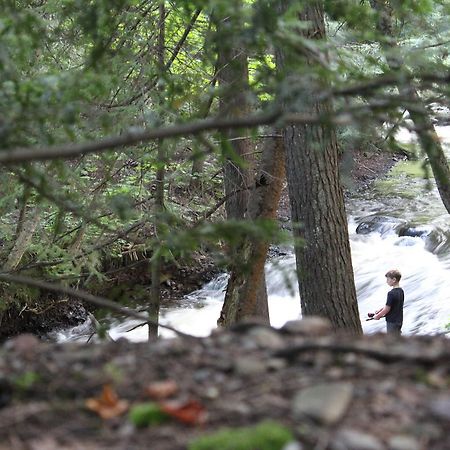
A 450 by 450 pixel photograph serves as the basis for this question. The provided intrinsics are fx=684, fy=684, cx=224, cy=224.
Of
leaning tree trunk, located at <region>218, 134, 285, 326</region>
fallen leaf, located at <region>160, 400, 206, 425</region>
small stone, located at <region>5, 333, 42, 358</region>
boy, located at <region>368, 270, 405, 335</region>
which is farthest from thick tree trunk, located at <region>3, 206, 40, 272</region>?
fallen leaf, located at <region>160, 400, 206, 425</region>

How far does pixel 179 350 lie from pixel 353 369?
0.75 meters

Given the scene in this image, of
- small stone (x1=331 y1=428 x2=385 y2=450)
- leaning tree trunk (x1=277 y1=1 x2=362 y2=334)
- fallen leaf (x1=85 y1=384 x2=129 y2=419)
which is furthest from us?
leaning tree trunk (x1=277 y1=1 x2=362 y2=334)

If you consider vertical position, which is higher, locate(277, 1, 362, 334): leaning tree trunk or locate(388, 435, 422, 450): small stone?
locate(277, 1, 362, 334): leaning tree trunk

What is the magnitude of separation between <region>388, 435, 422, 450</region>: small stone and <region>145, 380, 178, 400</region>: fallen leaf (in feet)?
2.73

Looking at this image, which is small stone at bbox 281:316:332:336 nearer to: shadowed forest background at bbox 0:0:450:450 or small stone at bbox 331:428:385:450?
shadowed forest background at bbox 0:0:450:450

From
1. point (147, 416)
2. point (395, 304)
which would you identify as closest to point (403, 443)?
point (147, 416)

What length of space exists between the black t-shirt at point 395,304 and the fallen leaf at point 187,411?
7.60 metres

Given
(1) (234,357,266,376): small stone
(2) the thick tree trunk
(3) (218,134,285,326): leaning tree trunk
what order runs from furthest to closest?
(2) the thick tree trunk < (3) (218,134,285,326): leaning tree trunk < (1) (234,357,266,376): small stone

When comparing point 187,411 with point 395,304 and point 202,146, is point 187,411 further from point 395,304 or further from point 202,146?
point 395,304

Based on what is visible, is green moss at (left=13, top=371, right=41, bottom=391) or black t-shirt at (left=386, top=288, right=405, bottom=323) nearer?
green moss at (left=13, top=371, right=41, bottom=391)

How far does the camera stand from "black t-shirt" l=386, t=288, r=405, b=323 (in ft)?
31.7

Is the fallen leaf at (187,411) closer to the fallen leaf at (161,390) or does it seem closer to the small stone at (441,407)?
the fallen leaf at (161,390)

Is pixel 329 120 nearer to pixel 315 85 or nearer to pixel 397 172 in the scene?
pixel 315 85

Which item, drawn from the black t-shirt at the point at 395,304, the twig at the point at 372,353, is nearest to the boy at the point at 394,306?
A: the black t-shirt at the point at 395,304
